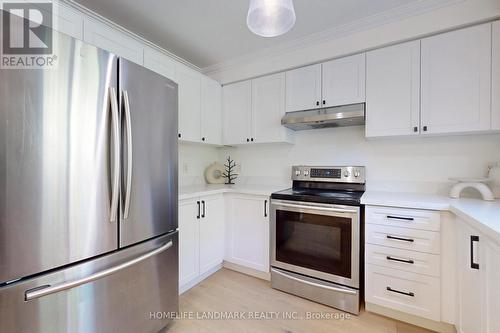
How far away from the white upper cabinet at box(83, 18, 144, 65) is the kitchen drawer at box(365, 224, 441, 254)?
95.4 inches

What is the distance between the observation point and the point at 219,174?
9.85ft

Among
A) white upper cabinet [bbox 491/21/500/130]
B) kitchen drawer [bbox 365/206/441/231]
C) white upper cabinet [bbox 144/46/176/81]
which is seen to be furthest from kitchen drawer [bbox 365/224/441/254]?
white upper cabinet [bbox 144/46/176/81]

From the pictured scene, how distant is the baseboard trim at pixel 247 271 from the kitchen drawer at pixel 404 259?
1.03 m

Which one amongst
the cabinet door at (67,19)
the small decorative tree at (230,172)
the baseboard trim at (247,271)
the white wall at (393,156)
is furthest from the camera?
the small decorative tree at (230,172)

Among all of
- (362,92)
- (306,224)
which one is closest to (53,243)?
(306,224)

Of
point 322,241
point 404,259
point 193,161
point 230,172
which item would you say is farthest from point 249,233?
point 404,259

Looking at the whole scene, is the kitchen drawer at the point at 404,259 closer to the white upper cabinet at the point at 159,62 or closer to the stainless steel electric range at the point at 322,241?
the stainless steel electric range at the point at 322,241

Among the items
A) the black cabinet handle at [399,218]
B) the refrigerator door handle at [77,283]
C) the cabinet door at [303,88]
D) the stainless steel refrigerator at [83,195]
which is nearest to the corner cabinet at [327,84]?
the cabinet door at [303,88]

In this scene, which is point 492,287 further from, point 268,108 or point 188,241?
point 268,108

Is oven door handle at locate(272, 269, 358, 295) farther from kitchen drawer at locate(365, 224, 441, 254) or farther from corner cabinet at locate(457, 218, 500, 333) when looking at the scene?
corner cabinet at locate(457, 218, 500, 333)

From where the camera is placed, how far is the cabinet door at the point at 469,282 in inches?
44.9

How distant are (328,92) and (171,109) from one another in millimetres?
1514

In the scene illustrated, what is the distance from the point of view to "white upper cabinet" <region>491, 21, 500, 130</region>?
159cm

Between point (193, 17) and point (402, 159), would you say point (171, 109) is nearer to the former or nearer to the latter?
point (193, 17)
